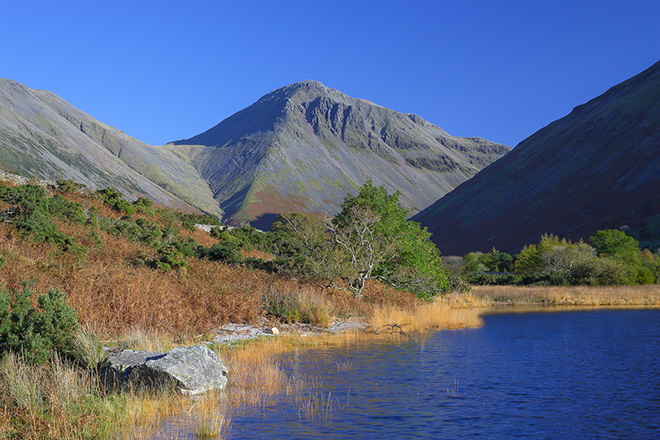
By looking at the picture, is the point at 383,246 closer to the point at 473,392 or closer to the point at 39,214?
the point at 39,214

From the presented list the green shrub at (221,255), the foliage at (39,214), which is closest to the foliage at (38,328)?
the foliage at (39,214)

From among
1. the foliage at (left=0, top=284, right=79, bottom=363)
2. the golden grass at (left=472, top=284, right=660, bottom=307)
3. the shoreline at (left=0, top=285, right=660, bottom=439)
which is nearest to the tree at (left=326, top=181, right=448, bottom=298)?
the shoreline at (left=0, top=285, right=660, bottom=439)

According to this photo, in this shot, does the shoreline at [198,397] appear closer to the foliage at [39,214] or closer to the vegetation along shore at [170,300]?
the vegetation along shore at [170,300]

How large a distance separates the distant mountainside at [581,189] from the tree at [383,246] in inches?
3701

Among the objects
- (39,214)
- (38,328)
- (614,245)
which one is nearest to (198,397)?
(38,328)

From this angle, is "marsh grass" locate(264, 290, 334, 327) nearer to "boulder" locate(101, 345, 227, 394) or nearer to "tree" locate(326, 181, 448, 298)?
"tree" locate(326, 181, 448, 298)

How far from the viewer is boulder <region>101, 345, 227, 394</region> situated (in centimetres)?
1193

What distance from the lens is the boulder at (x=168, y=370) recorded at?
1193cm

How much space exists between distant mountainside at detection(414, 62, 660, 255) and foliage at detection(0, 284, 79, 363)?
120m

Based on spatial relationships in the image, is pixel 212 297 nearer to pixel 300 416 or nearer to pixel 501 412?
pixel 300 416

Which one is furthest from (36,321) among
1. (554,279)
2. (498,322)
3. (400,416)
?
(554,279)

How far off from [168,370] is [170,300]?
8349 mm

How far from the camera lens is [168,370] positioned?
1195 cm

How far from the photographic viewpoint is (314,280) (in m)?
30.6
